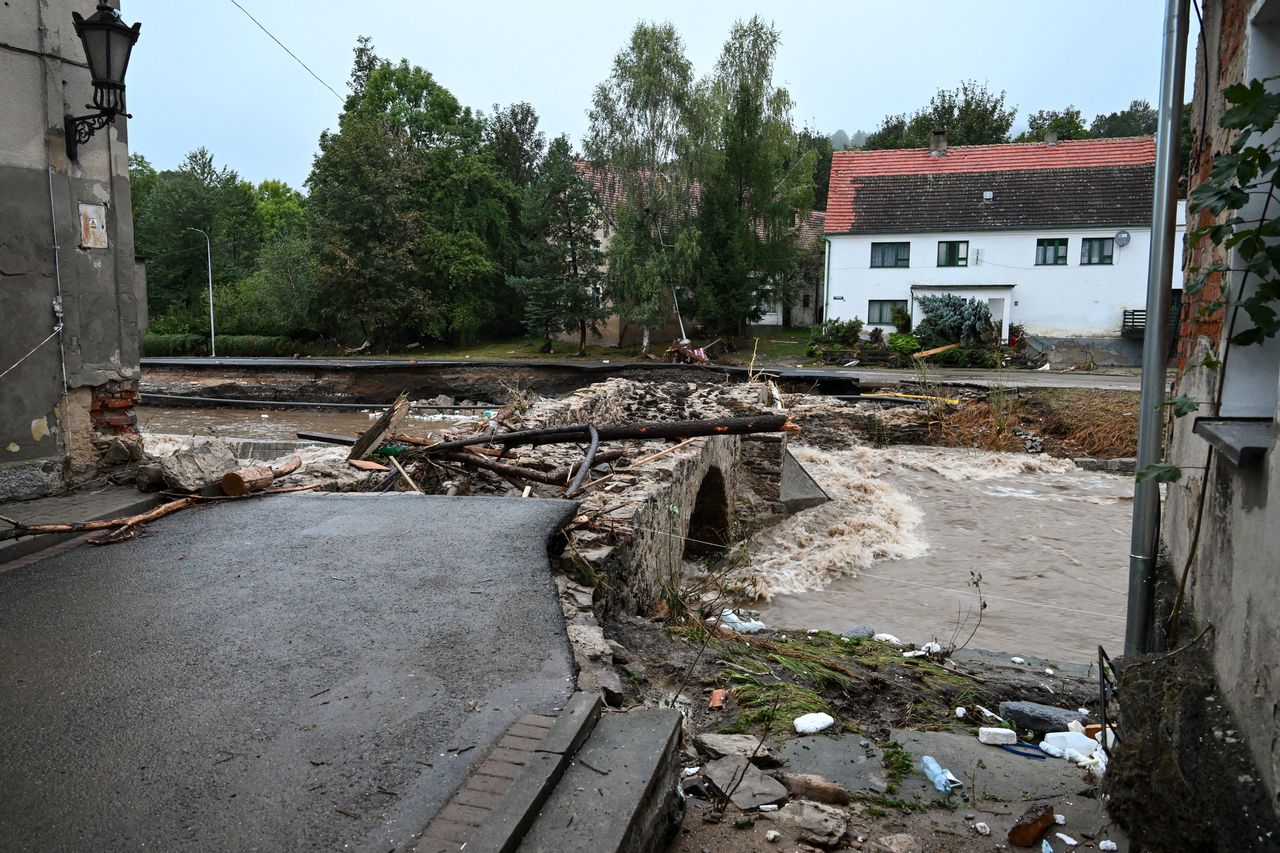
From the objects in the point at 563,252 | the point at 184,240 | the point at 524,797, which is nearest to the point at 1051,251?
the point at 563,252

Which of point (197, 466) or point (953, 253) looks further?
point (953, 253)

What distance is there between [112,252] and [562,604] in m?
5.29

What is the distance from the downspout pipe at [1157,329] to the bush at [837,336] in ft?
91.3

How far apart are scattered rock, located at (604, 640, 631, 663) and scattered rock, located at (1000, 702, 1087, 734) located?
7.28ft

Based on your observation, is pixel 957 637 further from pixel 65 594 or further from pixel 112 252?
pixel 112 252

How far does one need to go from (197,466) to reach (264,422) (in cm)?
1977

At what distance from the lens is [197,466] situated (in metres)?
7.11

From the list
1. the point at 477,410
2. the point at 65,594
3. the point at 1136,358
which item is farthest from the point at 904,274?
the point at 65,594

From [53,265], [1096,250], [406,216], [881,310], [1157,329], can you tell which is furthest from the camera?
[406,216]

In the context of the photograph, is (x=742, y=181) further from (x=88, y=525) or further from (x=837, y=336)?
(x=88, y=525)

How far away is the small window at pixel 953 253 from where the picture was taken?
110 ft

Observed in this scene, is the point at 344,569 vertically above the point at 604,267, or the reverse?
the point at 604,267

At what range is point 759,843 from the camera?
3.15 meters

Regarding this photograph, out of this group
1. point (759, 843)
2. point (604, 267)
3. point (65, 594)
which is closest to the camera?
point (759, 843)
